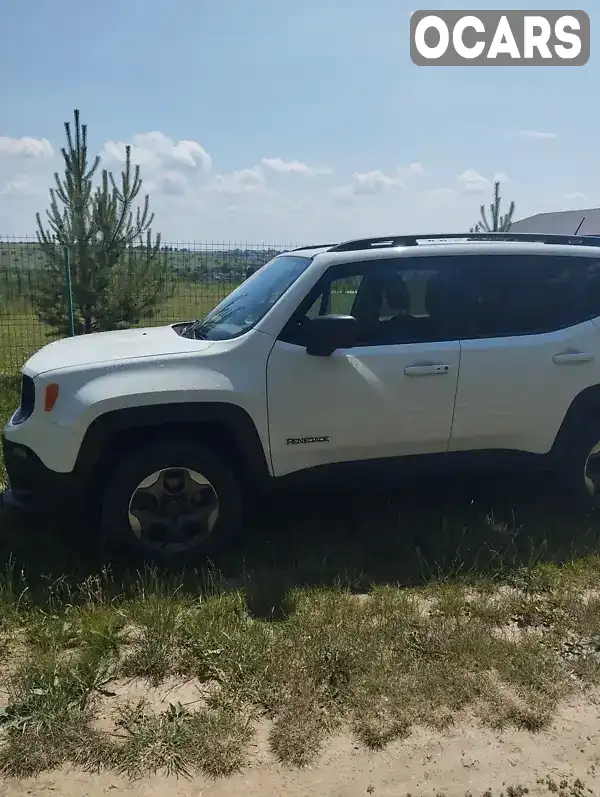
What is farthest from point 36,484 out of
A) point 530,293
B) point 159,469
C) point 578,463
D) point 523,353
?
point 578,463

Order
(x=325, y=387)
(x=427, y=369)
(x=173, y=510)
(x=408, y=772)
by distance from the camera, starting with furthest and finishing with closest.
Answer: (x=427, y=369) → (x=325, y=387) → (x=173, y=510) → (x=408, y=772)

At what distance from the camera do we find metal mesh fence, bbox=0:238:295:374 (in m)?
9.48

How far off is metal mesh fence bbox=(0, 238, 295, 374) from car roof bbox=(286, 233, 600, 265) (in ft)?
16.6

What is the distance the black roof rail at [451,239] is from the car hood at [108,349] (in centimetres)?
117

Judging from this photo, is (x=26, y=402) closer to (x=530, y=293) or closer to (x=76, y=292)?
(x=530, y=293)

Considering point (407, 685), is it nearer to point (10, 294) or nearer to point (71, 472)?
point (71, 472)

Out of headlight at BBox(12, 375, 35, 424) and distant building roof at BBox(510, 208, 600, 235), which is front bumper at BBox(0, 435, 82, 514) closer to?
headlight at BBox(12, 375, 35, 424)

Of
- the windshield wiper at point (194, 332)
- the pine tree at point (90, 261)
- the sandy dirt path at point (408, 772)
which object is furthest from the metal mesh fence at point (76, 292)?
the sandy dirt path at point (408, 772)

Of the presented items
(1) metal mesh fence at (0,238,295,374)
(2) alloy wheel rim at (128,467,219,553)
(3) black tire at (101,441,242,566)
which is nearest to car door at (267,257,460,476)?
(3) black tire at (101,441,242,566)

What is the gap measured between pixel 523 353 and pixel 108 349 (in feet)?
8.51

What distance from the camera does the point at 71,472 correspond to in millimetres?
3605

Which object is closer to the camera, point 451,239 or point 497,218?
point 451,239

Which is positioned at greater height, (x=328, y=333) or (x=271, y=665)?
(x=328, y=333)

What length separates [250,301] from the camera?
4379 millimetres
